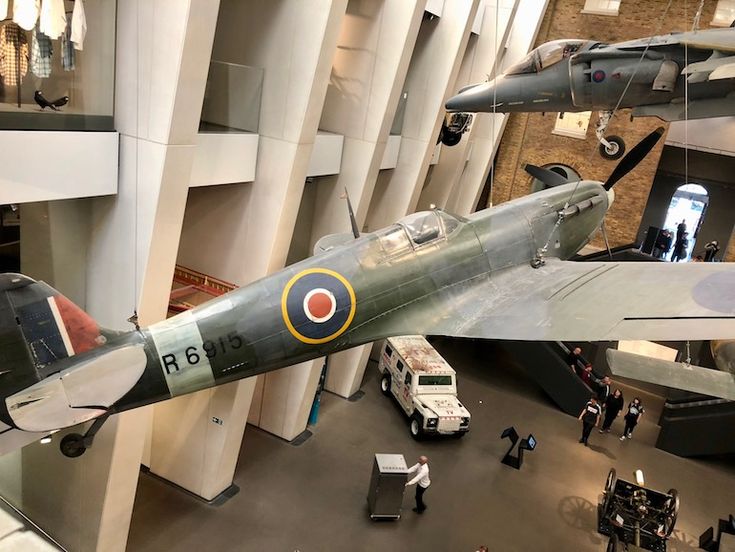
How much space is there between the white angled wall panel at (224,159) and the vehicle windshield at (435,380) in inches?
244

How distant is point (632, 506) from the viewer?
8664 mm

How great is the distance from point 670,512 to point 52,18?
1014 cm

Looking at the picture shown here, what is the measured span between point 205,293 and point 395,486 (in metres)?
4.20

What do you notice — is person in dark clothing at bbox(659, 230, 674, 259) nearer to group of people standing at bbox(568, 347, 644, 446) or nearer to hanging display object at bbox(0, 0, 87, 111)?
group of people standing at bbox(568, 347, 644, 446)

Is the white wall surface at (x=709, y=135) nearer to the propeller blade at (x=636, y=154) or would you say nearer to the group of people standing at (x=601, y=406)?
the group of people standing at (x=601, y=406)

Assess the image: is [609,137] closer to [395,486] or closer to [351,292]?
[395,486]

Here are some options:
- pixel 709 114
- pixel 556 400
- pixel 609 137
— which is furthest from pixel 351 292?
pixel 609 137

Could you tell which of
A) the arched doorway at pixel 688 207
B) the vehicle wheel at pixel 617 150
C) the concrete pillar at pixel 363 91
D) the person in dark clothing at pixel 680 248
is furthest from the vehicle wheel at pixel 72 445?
the arched doorway at pixel 688 207

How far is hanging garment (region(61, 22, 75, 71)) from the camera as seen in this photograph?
4.96m

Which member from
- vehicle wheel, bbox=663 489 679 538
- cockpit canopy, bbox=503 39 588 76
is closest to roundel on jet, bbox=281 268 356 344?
cockpit canopy, bbox=503 39 588 76

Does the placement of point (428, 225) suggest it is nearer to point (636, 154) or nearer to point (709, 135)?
point (636, 154)

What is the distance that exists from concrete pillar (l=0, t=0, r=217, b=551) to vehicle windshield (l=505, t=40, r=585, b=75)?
4.26 metres

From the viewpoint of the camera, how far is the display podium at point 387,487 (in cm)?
842

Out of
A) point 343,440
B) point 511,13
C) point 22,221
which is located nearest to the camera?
point 22,221
